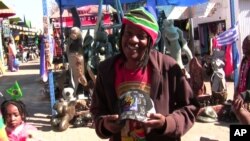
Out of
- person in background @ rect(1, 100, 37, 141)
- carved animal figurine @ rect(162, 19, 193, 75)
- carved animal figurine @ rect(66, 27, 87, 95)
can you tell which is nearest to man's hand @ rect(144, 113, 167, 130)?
person in background @ rect(1, 100, 37, 141)

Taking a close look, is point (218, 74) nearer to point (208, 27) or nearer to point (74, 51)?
point (74, 51)

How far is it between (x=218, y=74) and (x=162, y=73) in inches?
221

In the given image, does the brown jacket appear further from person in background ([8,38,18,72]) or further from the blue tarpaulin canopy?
person in background ([8,38,18,72])

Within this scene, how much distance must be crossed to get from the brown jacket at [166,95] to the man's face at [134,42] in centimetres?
9

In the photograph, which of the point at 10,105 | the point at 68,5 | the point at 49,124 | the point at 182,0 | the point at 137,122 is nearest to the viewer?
the point at 137,122

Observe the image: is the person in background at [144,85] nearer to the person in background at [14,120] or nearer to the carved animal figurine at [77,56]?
the person in background at [14,120]

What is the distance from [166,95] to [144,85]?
125 millimetres

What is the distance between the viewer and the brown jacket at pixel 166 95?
193 centimetres

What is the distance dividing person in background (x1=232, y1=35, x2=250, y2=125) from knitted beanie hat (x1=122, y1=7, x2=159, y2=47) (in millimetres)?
1508

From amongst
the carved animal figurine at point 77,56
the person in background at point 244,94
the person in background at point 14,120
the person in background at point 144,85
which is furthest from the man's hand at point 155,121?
the carved animal figurine at point 77,56

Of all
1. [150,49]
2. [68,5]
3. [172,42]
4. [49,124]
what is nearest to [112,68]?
[150,49]

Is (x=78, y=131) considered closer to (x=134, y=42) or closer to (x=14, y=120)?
(x=14, y=120)

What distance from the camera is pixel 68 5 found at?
9.58 m

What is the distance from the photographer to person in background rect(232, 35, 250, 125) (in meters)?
3.17
